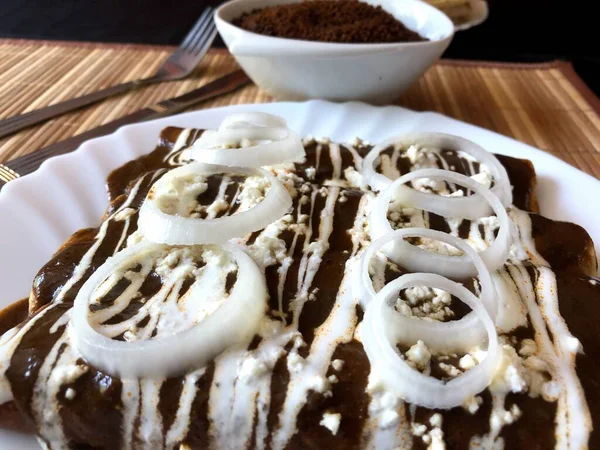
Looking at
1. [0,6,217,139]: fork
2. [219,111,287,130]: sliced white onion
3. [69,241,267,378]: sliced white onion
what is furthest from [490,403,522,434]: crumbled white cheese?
[0,6,217,139]: fork

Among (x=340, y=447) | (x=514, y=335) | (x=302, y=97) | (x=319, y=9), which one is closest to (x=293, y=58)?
(x=302, y=97)

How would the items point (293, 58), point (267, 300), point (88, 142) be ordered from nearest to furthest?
point (267, 300), point (88, 142), point (293, 58)

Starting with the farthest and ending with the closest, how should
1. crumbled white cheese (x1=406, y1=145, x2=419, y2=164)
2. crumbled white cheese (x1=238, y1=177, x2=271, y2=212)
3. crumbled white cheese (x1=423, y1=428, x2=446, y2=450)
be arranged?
1. crumbled white cheese (x1=406, y1=145, x2=419, y2=164)
2. crumbled white cheese (x1=238, y1=177, x2=271, y2=212)
3. crumbled white cheese (x1=423, y1=428, x2=446, y2=450)

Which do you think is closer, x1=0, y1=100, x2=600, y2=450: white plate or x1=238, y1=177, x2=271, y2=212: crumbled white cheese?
x1=238, y1=177, x2=271, y2=212: crumbled white cheese

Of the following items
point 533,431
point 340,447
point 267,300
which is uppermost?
point 267,300

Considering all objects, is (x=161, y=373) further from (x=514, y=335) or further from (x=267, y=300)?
(x=514, y=335)

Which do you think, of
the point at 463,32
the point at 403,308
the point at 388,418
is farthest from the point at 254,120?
the point at 463,32

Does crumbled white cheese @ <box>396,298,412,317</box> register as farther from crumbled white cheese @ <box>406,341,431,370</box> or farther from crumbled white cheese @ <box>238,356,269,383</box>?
crumbled white cheese @ <box>238,356,269,383</box>
